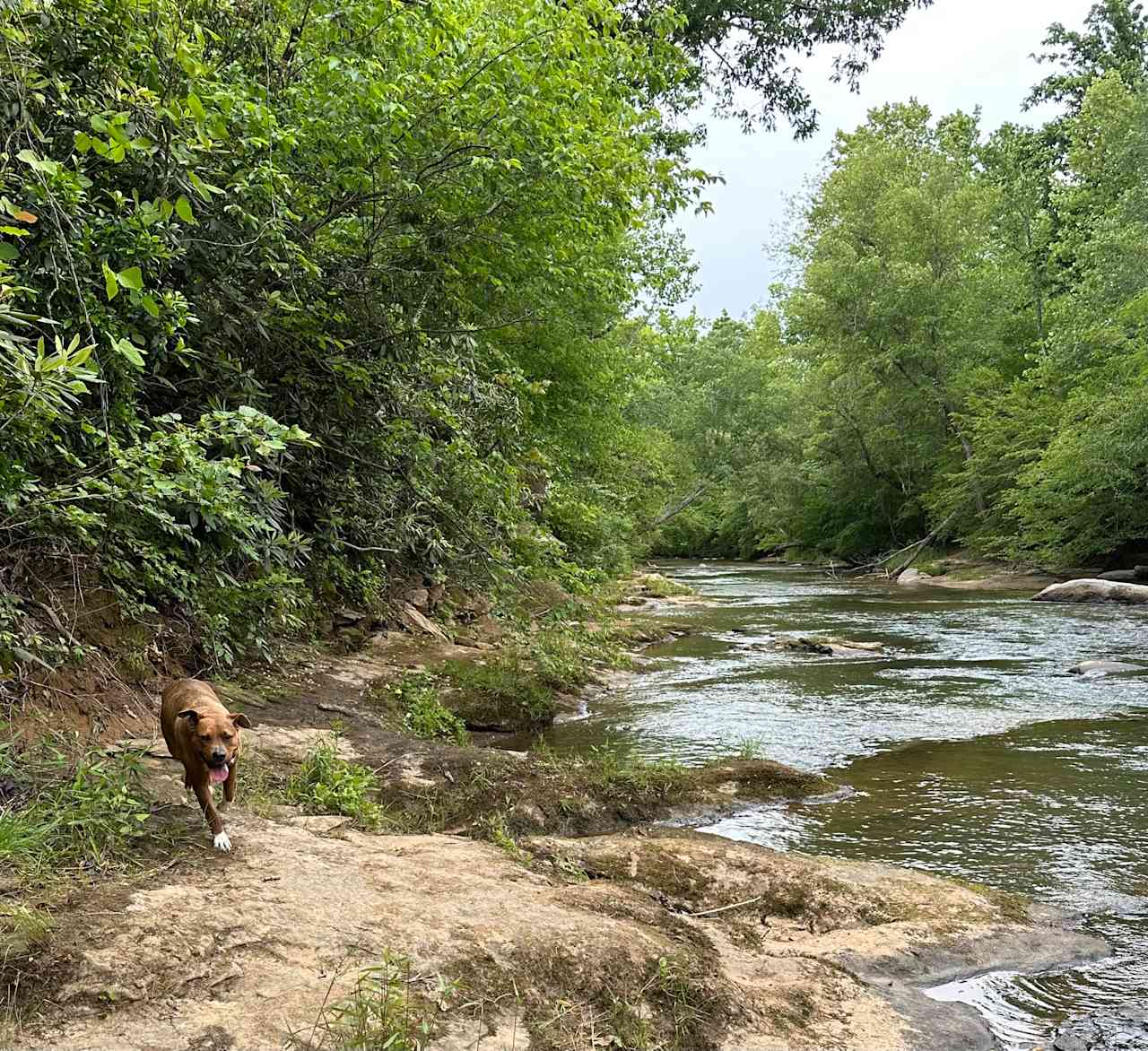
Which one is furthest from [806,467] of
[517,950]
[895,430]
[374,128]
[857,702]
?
[517,950]

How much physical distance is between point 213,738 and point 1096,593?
2278 cm

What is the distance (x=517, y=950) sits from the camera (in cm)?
352

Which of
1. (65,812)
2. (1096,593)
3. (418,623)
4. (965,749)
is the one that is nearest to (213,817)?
(65,812)

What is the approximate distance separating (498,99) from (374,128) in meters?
1.07

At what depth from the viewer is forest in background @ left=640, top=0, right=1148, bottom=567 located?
26.9 metres

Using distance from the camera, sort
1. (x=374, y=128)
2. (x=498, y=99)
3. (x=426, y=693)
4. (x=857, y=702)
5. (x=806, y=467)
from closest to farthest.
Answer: (x=374, y=128)
(x=498, y=99)
(x=426, y=693)
(x=857, y=702)
(x=806, y=467)

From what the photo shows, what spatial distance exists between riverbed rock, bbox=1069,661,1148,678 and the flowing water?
0.29 meters

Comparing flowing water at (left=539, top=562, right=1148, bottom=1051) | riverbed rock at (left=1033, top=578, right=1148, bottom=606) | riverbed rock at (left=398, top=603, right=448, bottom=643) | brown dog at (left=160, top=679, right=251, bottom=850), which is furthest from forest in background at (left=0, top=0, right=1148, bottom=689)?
riverbed rock at (left=1033, top=578, right=1148, bottom=606)

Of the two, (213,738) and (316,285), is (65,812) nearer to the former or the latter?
(213,738)

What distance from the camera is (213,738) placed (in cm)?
413

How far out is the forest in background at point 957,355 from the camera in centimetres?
2692

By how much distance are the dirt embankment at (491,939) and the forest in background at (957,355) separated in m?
15.4

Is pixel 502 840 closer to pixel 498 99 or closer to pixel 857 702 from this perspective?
pixel 498 99

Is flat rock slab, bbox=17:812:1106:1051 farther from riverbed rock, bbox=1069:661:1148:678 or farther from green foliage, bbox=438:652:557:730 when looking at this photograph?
riverbed rock, bbox=1069:661:1148:678
